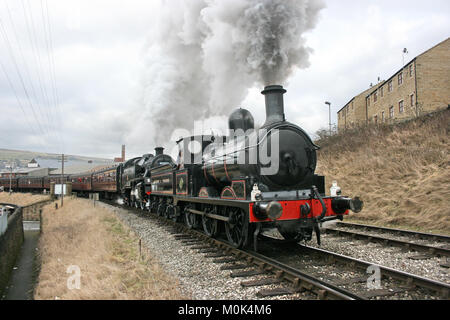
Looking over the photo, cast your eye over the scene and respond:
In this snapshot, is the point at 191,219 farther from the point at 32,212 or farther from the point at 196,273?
the point at 32,212

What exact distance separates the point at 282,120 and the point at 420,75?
1829cm

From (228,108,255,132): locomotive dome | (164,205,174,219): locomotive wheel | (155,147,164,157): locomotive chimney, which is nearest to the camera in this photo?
→ (228,108,255,132): locomotive dome

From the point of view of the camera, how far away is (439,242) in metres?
6.98

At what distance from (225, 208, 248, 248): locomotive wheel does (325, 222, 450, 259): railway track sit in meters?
2.88

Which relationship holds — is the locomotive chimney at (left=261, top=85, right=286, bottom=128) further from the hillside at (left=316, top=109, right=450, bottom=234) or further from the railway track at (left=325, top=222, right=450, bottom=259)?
the hillside at (left=316, top=109, right=450, bottom=234)

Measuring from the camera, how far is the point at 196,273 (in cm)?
533

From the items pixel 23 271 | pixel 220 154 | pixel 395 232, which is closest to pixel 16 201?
pixel 23 271

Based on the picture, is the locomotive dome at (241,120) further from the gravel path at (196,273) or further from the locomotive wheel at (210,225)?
the gravel path at (196,273)

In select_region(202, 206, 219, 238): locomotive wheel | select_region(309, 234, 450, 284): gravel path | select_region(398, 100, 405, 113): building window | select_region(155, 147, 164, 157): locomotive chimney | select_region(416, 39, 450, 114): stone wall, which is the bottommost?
select_region(309, 234, 450, 284): gravel path

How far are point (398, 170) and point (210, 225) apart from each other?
765cm

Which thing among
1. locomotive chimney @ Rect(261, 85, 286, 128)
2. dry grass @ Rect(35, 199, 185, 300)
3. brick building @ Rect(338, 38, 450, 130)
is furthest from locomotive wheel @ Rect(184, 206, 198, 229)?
brick building @ Rect(338, 38, 450, 130)

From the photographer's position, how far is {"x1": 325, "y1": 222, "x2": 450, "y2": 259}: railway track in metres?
5.94

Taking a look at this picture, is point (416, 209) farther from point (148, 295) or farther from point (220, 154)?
point (148, 295)

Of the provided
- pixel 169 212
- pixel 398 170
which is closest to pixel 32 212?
pixel 169 212
